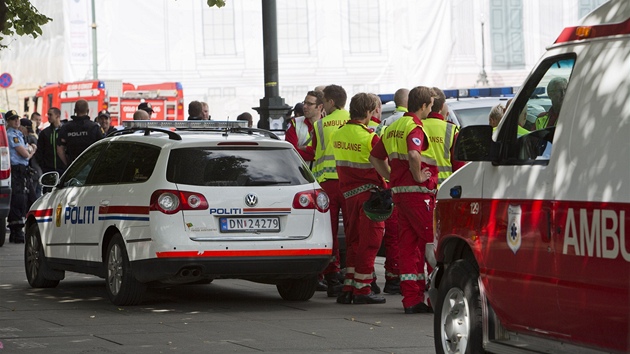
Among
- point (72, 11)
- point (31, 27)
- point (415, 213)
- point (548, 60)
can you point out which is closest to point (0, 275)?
point (31, 27)

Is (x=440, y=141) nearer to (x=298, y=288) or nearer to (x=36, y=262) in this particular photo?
(x=298, y=288)

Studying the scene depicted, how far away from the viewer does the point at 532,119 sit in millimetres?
7457

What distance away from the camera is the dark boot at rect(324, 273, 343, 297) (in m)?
12.2

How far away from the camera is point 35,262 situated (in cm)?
1296

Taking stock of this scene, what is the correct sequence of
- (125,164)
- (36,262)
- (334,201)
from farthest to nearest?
(36,262) → (334,201) → (125,164)

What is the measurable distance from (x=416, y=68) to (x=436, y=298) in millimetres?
43193

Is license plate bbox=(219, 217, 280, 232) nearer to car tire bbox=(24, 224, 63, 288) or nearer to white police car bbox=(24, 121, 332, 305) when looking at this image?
white police car bbox=(24, 121, 332, 305)


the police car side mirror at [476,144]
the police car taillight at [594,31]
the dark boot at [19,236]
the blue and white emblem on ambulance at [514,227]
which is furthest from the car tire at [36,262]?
the police car taillight at [594,31]

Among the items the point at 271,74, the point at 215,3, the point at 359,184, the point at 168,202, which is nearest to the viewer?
the point at 168,202

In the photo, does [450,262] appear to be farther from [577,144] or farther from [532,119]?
[577,144]

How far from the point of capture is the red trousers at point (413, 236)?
1032 cm

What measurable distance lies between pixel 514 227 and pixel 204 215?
4.27 metres

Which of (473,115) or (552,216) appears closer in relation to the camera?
(552,216)

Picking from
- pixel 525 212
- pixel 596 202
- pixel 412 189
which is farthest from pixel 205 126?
pixel 596 202
